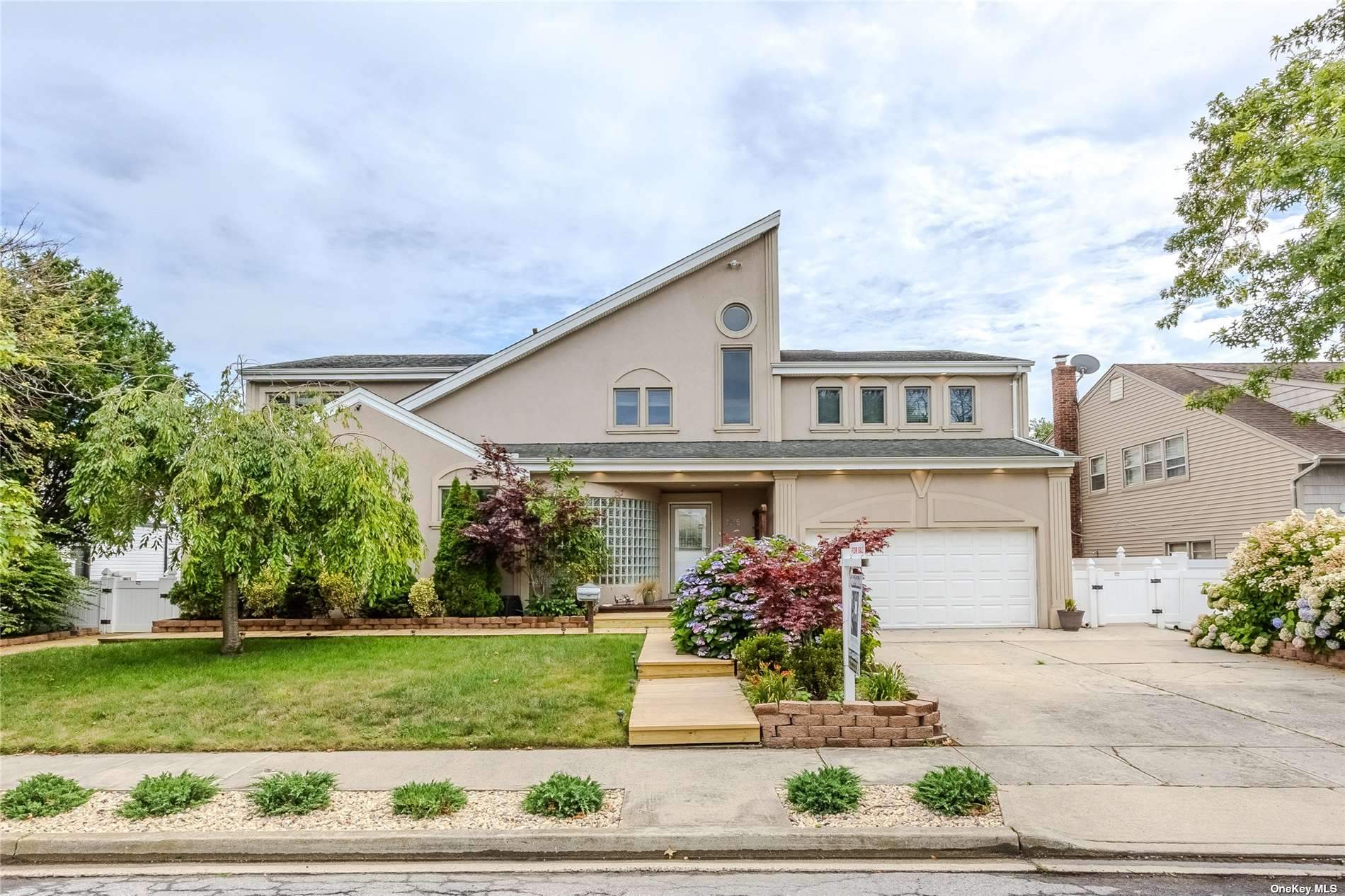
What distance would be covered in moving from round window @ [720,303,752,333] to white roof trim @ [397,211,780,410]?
1.19 metres

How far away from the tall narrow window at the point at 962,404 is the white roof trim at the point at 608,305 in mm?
5794

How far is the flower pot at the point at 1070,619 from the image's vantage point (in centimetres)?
1495

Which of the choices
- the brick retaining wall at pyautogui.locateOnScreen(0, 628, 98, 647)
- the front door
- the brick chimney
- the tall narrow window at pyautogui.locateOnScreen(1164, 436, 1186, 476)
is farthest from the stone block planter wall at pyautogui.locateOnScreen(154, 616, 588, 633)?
the tall narrow window at pyautogui.locateOnScreen(1164, 436, 1186, 476)

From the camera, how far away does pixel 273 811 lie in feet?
17.1

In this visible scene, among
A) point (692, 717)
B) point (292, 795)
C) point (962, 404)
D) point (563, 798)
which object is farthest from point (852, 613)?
point (962, 404)

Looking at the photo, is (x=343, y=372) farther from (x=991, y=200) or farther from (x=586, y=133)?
(x=991, y=200)

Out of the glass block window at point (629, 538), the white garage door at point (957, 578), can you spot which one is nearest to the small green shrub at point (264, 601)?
the glass block window at point (629, 538)

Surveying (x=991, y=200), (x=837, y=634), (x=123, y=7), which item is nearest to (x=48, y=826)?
(x=837, y=634)

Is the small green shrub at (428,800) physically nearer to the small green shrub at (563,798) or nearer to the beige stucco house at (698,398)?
the small green shrub at (563,798)

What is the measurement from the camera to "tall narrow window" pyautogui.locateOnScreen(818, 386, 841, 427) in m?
18.0

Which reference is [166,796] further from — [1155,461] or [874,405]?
[1155,461]

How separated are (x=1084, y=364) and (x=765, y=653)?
19.0m

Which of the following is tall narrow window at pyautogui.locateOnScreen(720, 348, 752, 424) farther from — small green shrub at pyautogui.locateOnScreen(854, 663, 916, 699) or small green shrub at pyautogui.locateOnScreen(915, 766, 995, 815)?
small green shrub at pyautogui.locateOnScreen(915, 766, 995, 815)

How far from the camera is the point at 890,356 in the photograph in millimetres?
18422
